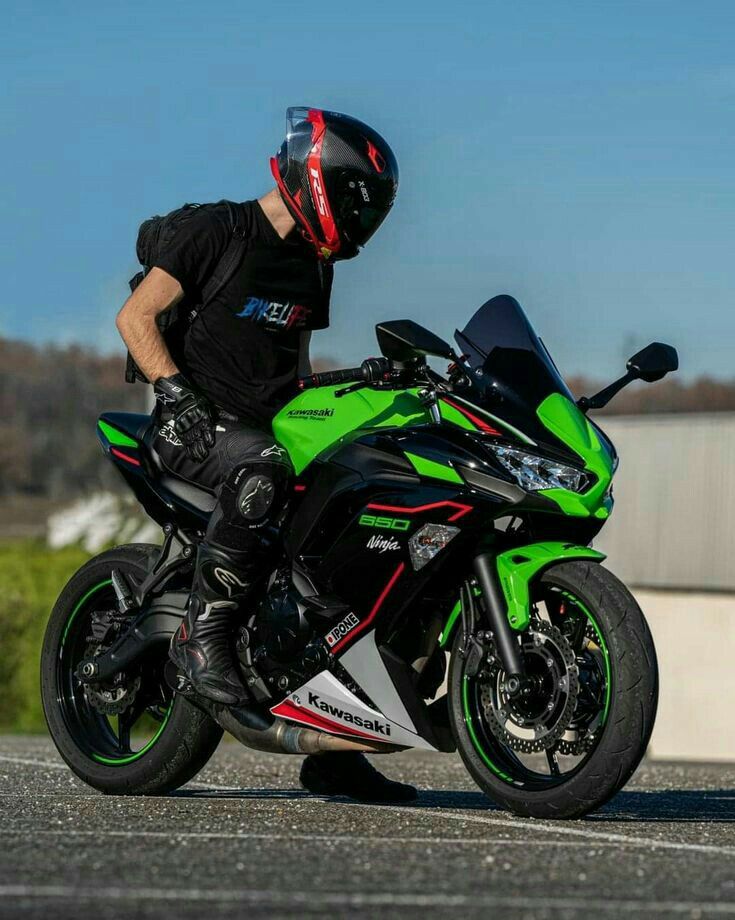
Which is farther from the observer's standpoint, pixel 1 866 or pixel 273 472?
pixel 273 472

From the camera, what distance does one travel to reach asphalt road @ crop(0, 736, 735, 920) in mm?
4309

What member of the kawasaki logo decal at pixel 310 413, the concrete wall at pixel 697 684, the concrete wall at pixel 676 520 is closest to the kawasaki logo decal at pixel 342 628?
the kawasaki logo decal at pixel 310 413

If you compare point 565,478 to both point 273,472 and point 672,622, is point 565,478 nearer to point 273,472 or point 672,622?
point 273,472

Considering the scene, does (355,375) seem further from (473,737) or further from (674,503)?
(674,503)

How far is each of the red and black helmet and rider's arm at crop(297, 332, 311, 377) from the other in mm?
558

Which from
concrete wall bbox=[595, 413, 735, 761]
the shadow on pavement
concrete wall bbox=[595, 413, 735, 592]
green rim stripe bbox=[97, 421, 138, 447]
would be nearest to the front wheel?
the shadow on pavement

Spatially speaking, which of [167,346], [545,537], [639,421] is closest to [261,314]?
[167,346]

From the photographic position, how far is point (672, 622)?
37.2m

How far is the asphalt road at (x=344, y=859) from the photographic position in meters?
4.31

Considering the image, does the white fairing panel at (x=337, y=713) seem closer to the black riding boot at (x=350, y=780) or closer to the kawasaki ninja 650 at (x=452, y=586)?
the kawasaki ninja 650 at (x=452, y=586)

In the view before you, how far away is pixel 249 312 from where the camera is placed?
6887 millimetres

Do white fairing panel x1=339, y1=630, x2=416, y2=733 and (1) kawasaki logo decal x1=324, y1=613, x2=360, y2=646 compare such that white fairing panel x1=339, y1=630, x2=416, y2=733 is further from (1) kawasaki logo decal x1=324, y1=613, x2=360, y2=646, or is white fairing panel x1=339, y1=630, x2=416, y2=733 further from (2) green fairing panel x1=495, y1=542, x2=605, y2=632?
(2) green fairing panel x1=495, y1=542, x2=605, y2=632

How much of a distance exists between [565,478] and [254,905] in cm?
218

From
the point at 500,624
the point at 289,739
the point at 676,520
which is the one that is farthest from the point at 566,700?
the point at 676,520
